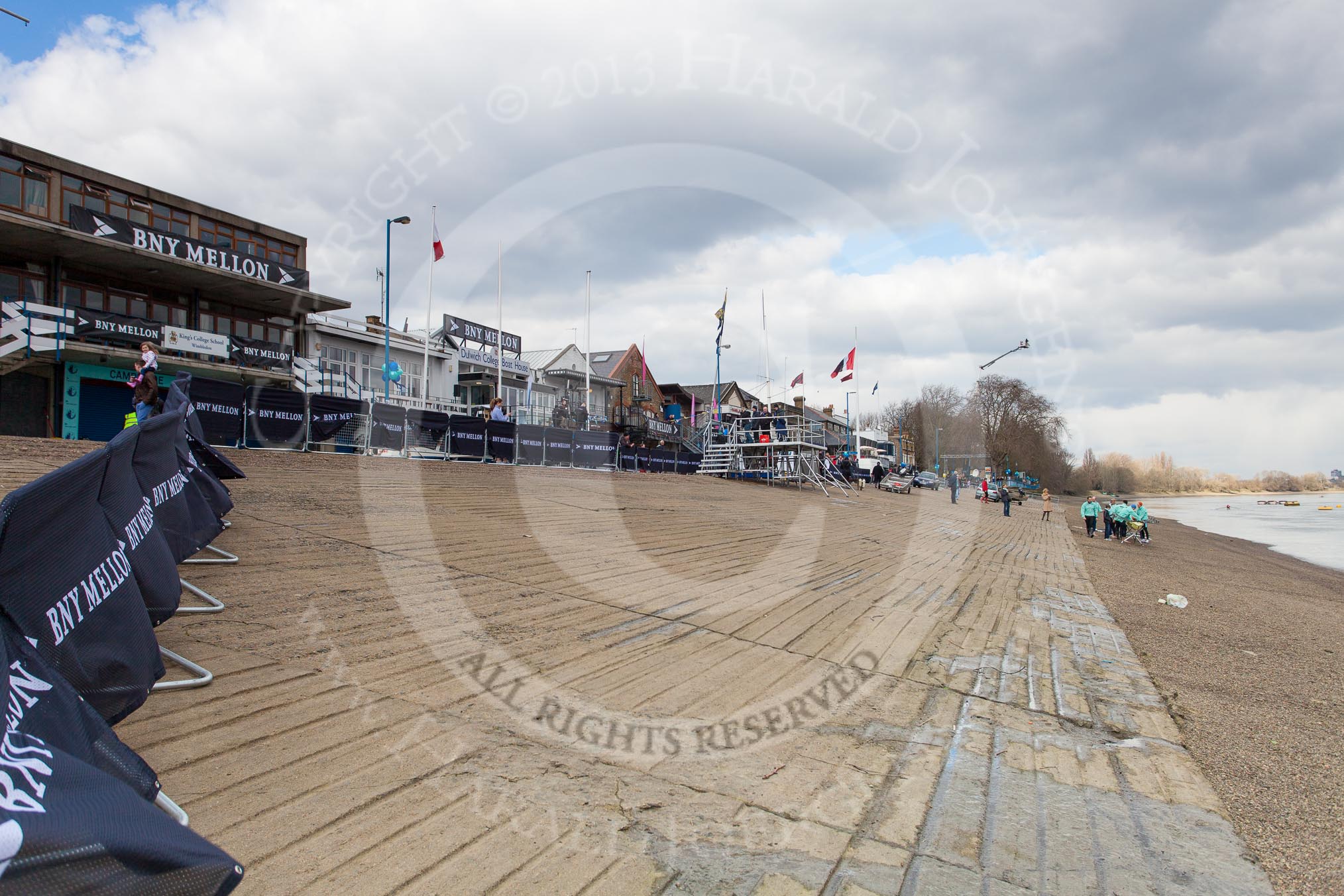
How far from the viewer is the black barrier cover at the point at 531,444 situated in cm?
2444

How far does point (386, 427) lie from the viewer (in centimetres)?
2069

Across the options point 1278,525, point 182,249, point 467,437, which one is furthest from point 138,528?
point 1278,525

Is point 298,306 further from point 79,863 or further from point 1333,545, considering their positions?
point 1333,545

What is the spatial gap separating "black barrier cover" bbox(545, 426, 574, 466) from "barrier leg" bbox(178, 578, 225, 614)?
1990 cm

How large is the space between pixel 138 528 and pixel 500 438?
20.3m

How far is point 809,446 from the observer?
1208 inches

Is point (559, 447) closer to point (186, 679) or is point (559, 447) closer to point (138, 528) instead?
point (186, 679)

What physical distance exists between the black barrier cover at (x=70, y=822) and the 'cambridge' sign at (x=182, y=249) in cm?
2899

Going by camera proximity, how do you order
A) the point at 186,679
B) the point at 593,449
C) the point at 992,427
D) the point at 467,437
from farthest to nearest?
the point at 992,427
the point at 593,449
the point at 467,437
the point at 186,679

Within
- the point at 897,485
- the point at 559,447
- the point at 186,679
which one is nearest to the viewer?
the point at 186,679

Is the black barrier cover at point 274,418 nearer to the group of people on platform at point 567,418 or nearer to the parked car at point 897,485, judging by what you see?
the group of people on platform at point 567,418

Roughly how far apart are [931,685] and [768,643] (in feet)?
4.87

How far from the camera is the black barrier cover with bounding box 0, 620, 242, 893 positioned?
151 cm

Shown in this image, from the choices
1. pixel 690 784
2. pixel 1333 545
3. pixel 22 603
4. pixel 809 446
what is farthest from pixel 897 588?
pixel 1333 545
